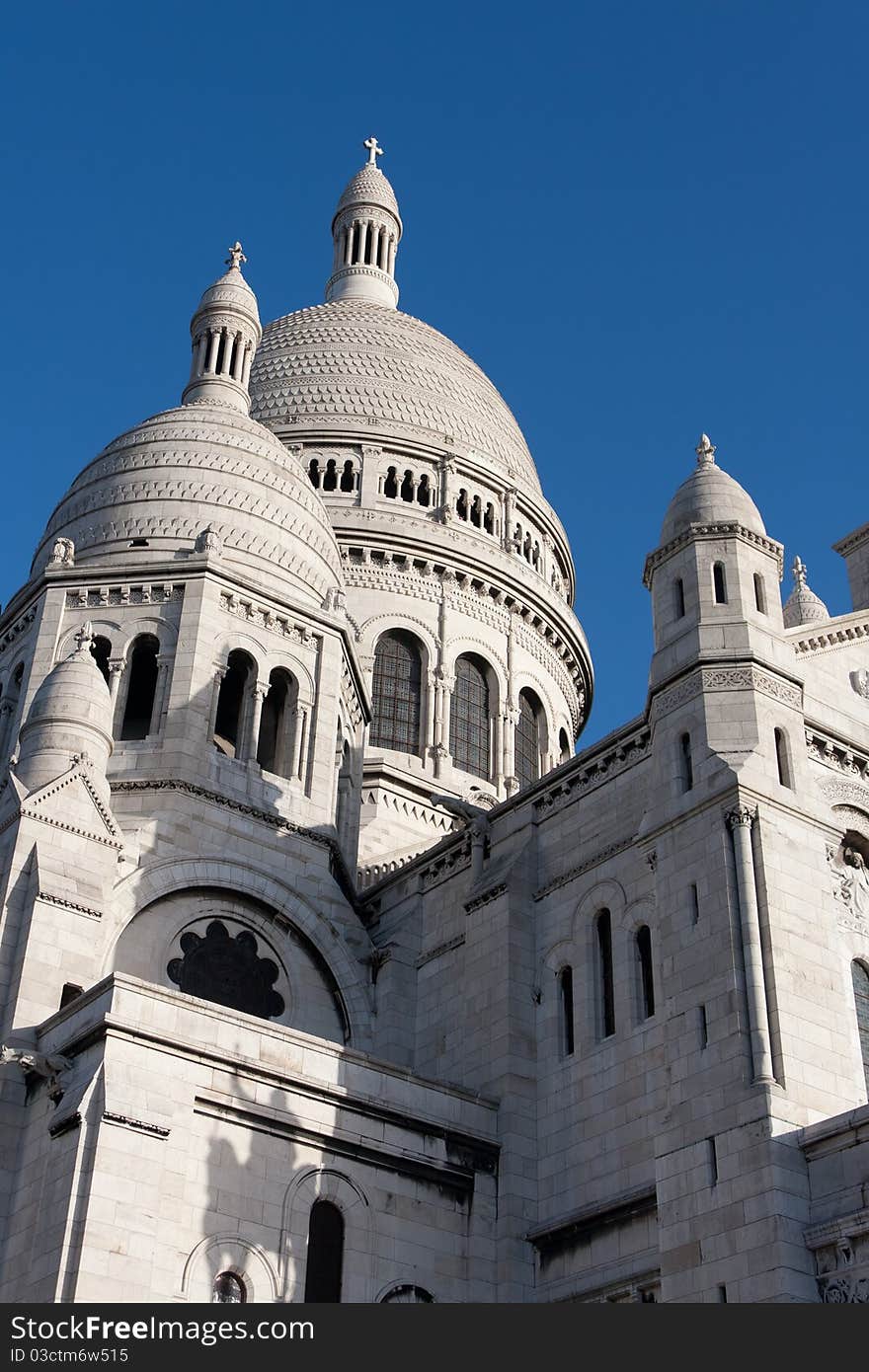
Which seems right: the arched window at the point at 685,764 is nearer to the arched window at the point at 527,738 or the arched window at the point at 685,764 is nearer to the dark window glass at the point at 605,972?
the dark window glass at the point at 605,972

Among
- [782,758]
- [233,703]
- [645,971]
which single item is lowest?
[645,971]

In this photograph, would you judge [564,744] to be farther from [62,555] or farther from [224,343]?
[62,555]

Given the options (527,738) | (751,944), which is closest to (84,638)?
(751,944)

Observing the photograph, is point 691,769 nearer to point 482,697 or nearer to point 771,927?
point 771,927

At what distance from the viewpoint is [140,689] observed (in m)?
38.3

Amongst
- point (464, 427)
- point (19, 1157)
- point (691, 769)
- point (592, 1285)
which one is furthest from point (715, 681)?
point (464, 427)

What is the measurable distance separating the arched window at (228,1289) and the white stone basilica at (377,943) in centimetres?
6

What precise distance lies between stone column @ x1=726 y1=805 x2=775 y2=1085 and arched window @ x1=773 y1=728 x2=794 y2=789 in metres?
1.40

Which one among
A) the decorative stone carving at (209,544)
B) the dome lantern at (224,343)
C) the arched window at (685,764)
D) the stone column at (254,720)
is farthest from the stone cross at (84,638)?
the arched window at (685,764)

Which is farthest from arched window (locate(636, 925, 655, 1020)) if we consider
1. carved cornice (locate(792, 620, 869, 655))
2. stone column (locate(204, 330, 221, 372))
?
stone column (locate(204, 330, 221, 372))

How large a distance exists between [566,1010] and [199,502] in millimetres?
14665

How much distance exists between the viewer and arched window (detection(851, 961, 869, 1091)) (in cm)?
2739

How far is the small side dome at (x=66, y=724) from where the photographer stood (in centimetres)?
3191

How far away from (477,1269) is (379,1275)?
1.97m
